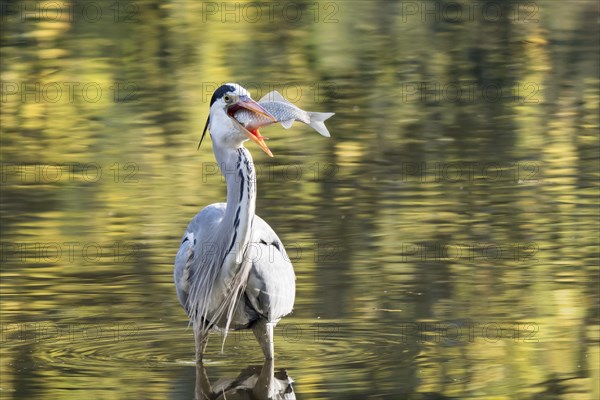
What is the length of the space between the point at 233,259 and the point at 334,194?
15.3 feet

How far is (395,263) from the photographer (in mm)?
10633

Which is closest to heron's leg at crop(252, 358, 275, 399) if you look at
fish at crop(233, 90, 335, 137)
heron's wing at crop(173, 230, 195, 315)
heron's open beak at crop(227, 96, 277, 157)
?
heron's wing at crop(173, 230, 195, 315)

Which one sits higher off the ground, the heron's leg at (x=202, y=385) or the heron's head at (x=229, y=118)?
the heron's head at (x=229, y=118)

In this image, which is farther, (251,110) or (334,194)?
(334,194)

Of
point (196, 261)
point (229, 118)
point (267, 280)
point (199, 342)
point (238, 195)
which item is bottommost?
point (199, 342)

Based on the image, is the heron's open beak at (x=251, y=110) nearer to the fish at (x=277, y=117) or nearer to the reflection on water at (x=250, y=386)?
the fish at (x=277, y=117)

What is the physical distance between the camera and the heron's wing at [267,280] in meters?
8.30

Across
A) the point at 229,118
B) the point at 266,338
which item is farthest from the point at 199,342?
the point at 229,118

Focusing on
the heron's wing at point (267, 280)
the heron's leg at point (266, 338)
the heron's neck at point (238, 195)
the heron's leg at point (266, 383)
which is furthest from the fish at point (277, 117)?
the heron's leg at point (266, 383)

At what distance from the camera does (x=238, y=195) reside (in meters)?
8.03

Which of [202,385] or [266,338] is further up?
[266,338]

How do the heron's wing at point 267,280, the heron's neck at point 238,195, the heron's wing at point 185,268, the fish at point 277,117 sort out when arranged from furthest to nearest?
the heron's wing at point 185,268
the heron's wing at point 267,280
the heron's neck at point 238,195
the fish at point 277,117

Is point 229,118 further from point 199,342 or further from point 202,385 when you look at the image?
point 202,385

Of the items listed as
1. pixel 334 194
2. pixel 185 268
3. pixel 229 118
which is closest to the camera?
pixel 229 118
